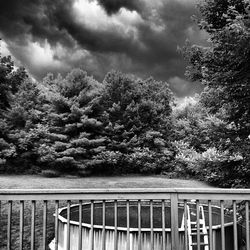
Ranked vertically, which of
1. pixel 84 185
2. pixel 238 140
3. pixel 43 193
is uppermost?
pixel 238 140

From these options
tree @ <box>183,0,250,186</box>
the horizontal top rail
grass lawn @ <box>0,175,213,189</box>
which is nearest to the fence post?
the horizontal top rail

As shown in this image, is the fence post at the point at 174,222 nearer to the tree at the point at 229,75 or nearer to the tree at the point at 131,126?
the tree at the point at 229,75

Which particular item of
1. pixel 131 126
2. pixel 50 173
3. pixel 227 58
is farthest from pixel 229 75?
pixel 131 126

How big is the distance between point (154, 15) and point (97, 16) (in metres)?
2.71

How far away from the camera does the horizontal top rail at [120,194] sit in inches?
83.0

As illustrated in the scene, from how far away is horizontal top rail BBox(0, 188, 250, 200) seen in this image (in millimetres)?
2107

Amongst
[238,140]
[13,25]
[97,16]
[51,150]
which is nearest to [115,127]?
[51,150]

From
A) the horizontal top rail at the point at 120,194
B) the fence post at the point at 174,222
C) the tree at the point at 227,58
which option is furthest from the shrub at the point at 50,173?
the fence post at the point at 174,222

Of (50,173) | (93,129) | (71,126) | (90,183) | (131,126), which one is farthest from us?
(131,126)

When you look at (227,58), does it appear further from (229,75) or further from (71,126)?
(71,126)

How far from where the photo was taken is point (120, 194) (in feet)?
6.98

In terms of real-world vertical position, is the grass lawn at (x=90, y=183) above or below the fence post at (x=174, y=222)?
below

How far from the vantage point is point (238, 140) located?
4.16 metres

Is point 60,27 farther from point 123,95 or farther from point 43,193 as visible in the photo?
point 43,193
